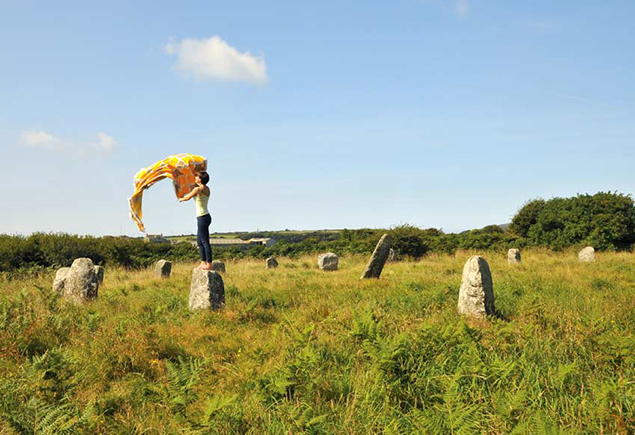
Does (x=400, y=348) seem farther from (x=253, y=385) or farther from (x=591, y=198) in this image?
(x=591, y=198)

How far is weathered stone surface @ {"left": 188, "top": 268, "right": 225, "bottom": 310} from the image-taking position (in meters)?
8.20

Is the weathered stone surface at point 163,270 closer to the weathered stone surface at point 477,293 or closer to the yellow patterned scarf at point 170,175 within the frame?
the yellow patterned scarf at point 170,175

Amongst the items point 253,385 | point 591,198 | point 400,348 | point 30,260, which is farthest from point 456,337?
point 591,198

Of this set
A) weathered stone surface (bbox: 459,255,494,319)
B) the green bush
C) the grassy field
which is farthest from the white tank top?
the green bush

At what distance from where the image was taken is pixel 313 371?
14.9 ft

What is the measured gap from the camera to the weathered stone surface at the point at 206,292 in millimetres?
8195

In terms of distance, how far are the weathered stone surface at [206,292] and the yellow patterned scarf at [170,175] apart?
8150 millimetres

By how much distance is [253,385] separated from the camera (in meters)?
4.46

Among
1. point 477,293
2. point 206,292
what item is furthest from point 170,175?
point 477,293

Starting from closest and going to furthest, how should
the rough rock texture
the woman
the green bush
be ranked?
the rough rock texture
the woman
the green bush

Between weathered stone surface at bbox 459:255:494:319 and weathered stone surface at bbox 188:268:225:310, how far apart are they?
4632mm

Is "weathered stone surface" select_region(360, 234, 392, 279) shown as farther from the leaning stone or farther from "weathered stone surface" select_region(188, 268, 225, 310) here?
the leaning stone

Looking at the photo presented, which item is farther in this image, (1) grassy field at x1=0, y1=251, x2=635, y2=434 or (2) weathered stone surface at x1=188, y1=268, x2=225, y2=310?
(2) weathered stone surface at x1=188, y1=268, x2=225, y2=310

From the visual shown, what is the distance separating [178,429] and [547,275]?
11.7m
